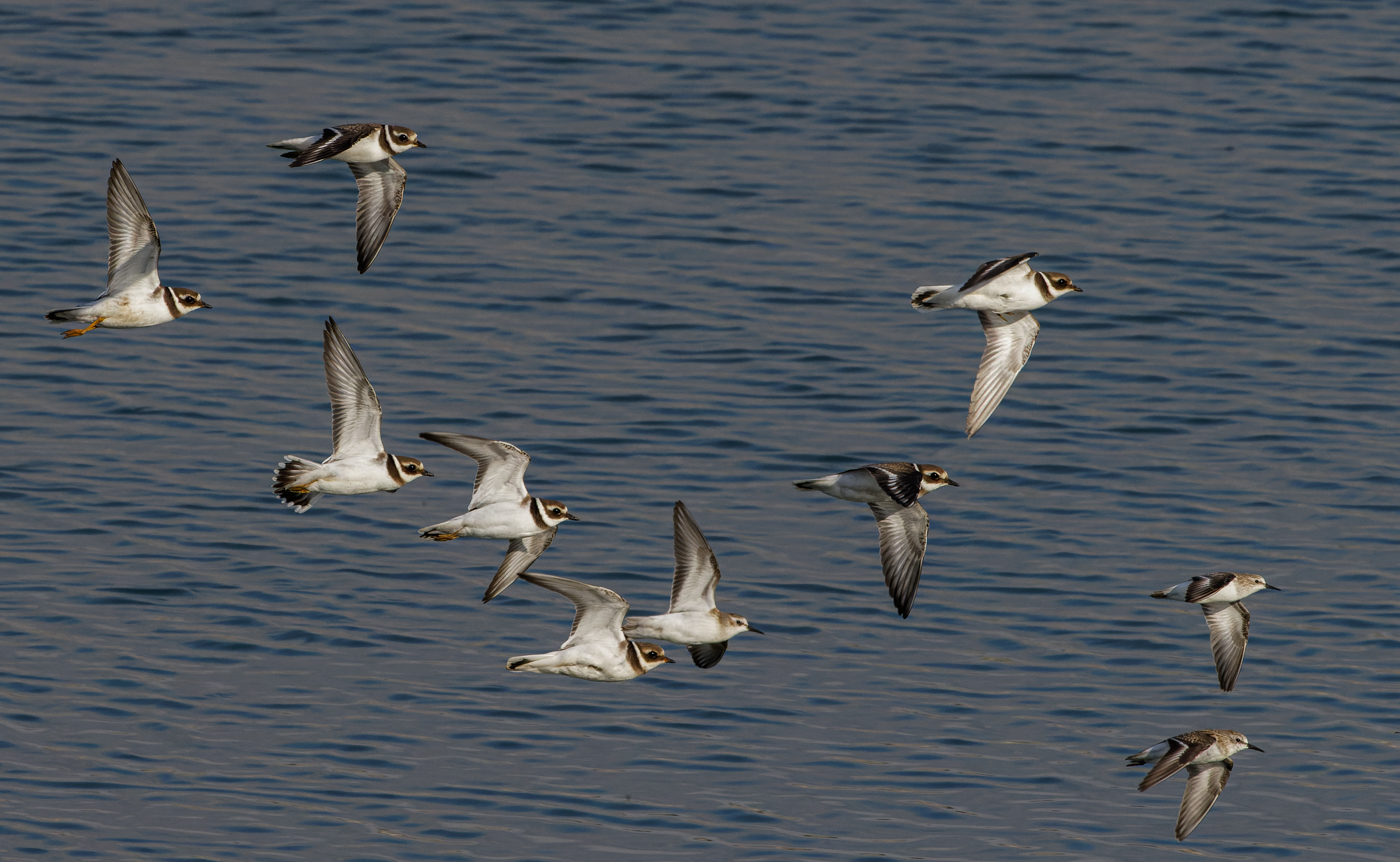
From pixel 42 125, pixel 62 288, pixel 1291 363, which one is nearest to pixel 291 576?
pixel 62 288

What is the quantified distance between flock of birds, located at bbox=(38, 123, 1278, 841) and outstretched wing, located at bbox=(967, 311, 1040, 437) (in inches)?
19.4

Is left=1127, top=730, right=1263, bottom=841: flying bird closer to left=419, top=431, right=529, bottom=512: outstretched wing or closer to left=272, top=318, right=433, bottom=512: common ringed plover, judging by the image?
left=419, top=431, right=529, bottom=512: outstretched wing

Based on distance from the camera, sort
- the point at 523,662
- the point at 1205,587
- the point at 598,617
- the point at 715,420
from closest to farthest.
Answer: the point at 523,662, the point at 598,617, the point at 1205,587, the point at 715,420

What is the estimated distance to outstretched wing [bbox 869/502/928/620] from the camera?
63.3 ft

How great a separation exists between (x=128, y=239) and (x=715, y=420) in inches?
423

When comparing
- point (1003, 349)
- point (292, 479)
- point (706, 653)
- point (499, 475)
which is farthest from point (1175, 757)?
point (292, 479)

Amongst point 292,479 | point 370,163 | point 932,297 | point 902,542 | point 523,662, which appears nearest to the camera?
point 523,662

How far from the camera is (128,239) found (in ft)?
58.3

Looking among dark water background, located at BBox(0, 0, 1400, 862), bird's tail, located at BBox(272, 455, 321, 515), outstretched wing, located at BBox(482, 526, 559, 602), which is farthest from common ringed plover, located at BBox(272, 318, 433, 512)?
dark water background, located at BBox(0, 0, 1400, 862)

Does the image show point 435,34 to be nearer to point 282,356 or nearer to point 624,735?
point 282,356

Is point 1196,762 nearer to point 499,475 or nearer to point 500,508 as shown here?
point 500,508

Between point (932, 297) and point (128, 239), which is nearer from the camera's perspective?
point (128, 239)

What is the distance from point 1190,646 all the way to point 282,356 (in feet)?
43.4

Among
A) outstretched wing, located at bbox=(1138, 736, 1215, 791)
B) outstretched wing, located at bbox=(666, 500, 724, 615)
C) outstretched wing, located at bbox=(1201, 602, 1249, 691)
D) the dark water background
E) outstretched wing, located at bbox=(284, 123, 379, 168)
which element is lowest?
the dark water background
